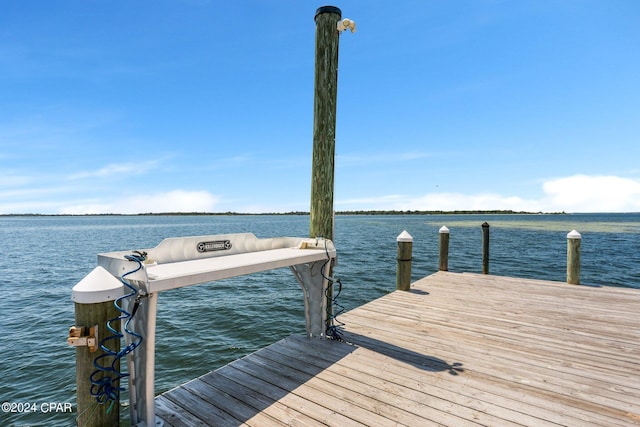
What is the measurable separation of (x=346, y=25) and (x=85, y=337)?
436 cm

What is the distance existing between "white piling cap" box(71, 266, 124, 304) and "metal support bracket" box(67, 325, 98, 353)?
0.67ft

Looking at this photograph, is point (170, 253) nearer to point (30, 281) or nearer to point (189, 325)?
point (189, 325)

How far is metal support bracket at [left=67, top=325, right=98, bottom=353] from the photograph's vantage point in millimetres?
2213

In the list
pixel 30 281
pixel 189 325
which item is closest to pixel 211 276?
pixel 189 325

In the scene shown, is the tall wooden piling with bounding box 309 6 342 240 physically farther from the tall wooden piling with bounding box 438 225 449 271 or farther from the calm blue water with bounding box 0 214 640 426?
the tall wooden piling with bounding box 438 225 449 271

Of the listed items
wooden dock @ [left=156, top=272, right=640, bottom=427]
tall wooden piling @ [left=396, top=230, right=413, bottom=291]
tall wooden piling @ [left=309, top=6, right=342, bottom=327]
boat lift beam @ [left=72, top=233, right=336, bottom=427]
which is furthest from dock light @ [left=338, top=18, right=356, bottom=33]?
tall wooden piling @ [left=396, top=230, right=413, bottom=291]

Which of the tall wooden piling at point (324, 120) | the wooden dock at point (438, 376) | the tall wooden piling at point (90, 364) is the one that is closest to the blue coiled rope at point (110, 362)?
the tall wooden piling at point (90, 364)

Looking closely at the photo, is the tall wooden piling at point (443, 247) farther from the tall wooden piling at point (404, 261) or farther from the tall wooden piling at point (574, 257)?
the tall wooden piling at point (574, 257)

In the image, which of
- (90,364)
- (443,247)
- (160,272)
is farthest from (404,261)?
(90,364)

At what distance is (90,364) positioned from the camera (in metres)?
2.29

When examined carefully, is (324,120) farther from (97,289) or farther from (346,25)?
(97,289)

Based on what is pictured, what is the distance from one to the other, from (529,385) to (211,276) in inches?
132

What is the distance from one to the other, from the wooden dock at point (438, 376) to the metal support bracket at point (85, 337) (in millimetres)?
1035

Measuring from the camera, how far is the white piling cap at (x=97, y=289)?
217cm
